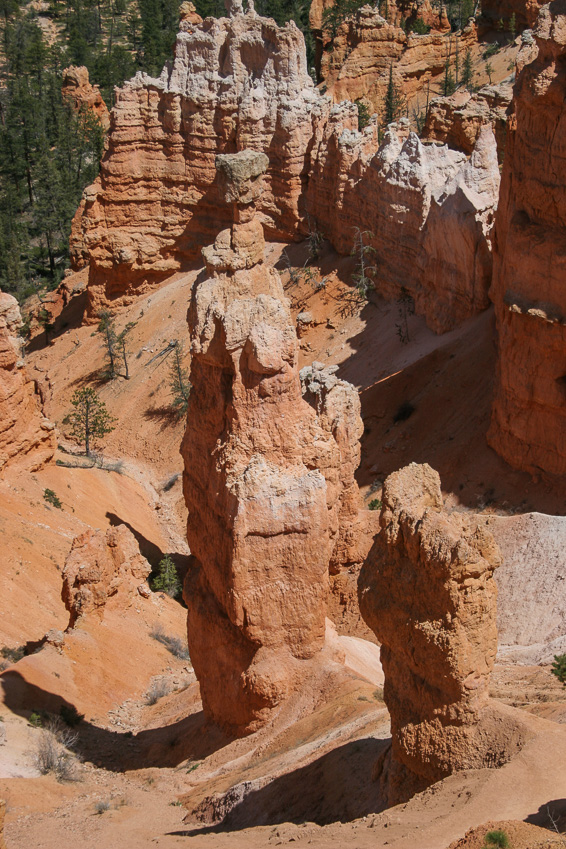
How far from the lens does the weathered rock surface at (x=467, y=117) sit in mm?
41594

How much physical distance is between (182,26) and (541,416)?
25.2 m

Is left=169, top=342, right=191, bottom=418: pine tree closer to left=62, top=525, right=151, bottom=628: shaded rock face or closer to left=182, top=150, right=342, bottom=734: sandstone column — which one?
left=62, top=525, right=151, bottom=628: shaded rock face

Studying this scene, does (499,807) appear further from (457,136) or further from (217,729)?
(457,136)

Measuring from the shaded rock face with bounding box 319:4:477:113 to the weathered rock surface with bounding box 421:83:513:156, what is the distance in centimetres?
1789

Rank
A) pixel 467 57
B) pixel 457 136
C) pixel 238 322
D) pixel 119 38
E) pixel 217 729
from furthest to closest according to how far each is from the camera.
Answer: pixel 119 38
pixel 467 57
pixel 457 136
pixel 217 729
pixel 238 322

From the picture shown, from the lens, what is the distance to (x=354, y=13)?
69125 millimetres

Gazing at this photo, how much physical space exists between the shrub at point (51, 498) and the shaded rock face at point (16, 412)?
38.9 inches

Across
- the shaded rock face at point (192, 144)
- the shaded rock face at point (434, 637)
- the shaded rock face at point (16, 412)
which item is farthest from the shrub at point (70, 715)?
the shaded rock face at point (192, 144)

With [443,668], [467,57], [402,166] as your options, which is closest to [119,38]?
[467,57]

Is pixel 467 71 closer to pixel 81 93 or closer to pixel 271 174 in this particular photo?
pixel 271 174

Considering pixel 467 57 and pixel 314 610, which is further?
pixel 467 57

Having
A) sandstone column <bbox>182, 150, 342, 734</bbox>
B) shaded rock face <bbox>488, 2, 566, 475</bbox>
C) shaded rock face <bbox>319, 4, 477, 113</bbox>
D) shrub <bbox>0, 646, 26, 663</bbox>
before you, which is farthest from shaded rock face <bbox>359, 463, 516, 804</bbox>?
shaded rock face <bbox>319, 4, 477, 113</bbox>

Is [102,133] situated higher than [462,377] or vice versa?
[102,133]

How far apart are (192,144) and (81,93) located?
32.9 meters
